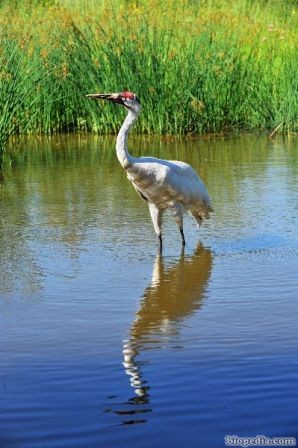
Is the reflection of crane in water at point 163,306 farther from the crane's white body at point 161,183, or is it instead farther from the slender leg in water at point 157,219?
the crane's white body at point 161,183

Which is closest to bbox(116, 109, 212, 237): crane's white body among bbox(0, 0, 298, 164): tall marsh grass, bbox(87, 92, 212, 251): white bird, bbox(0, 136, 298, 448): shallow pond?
bbox(87, 92, 212, 251): white bird

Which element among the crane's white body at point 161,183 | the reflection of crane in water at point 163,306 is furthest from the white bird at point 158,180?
the reflection of crane in water at point 163,306

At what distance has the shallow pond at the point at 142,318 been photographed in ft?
15.4

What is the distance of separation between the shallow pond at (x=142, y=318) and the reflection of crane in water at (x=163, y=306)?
0.01 meters

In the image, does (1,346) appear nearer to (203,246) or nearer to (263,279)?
(263,279)

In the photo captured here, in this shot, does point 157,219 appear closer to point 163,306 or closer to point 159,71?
point 163,306

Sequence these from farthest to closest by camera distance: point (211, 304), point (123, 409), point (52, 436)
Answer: point (211, 304)
point (123, 409)
point (52, 436)

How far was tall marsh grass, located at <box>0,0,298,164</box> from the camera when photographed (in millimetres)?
16062

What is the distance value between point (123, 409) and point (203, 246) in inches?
153

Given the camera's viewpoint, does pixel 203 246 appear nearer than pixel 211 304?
No

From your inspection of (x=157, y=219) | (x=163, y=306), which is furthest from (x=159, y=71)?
(x=163, y=306)

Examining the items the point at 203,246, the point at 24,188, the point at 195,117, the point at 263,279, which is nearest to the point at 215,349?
the point at 263,279

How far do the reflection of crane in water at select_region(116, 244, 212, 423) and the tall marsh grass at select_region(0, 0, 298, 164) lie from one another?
25.0 ft

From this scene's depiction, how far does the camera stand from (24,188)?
1166 cm
